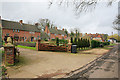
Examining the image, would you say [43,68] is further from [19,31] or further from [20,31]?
[20,31]

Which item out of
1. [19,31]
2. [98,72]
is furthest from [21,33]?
[98,72]

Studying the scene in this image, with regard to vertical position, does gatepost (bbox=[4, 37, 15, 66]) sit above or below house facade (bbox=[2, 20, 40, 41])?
below

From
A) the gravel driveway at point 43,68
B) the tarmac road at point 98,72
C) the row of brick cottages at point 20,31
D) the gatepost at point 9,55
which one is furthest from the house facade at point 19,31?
the tarmac road at point 98,72

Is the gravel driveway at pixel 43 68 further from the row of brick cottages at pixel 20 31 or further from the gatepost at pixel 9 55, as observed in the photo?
the row of brick cottages at pixel 20 31

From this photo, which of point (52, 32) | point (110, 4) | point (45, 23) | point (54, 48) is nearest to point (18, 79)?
point (110, 4)

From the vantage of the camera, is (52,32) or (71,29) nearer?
(52,32)

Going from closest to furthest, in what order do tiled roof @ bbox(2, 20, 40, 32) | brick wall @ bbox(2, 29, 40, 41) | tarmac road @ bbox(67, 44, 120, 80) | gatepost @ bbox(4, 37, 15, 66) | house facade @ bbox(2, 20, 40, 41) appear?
1. tarmac road @ bbox(67, 44, 120, 80)
2. gatepost @ bbox(4, 37, 15, 66)
3. brick wall @ bbox(2, 29, 40, 41)
4. house facade @ bbox(2, 20, 40, 41)
5. tiled roof @ bbox(2, 20, 40, 32)

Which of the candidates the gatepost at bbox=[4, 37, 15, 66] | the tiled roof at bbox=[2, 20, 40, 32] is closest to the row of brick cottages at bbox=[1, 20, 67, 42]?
the tiled roof at bbox=[2, 20, 40, 32]

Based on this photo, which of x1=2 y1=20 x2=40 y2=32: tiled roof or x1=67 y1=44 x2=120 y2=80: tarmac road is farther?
x1=2 y1=20 x2=40 y2=32: tiled roof

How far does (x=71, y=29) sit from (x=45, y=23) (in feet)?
72.8

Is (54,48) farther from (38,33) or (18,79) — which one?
(38,33)

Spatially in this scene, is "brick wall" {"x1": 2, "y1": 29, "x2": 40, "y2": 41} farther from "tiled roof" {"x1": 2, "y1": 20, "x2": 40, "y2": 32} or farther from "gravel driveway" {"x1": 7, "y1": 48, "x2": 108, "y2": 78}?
"gravel driveway" {"x1": 7, "y1": 48, "x2": 108, "y2": 78}

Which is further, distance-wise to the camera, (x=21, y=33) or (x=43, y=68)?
(x=21, y=33)

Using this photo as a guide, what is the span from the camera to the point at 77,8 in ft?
18.7
